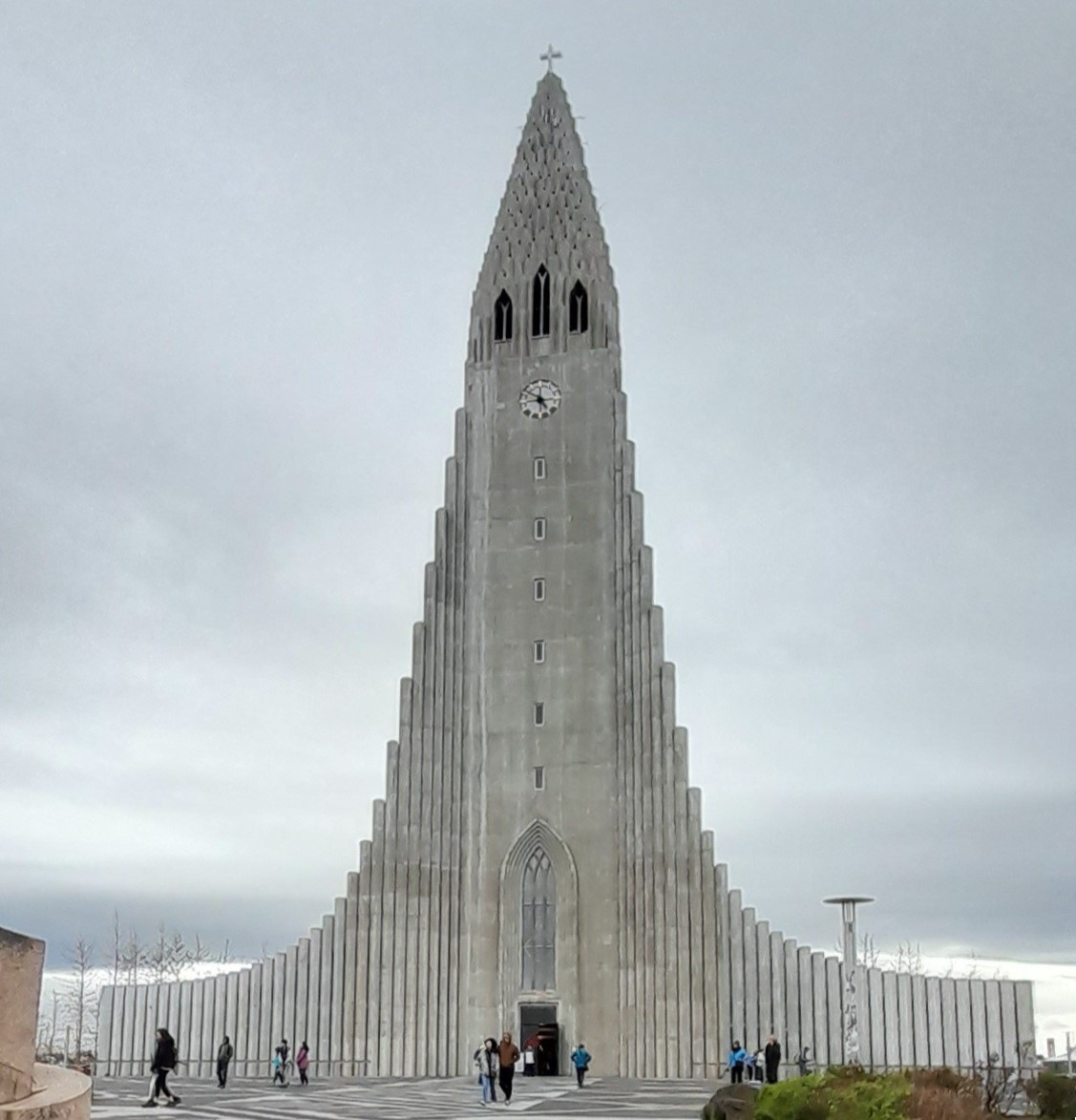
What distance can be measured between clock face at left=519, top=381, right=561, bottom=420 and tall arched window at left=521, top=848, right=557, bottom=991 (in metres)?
14.7

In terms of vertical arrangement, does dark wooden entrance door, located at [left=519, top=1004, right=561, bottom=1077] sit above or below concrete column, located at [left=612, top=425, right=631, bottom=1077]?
below

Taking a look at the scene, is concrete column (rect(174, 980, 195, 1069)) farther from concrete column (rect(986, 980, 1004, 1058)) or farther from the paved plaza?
concrete column (rect(986, 980, 1004, 1058))

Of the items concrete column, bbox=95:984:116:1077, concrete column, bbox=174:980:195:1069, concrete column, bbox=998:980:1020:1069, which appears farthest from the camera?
concrete column, bbox=95:984:116:1077

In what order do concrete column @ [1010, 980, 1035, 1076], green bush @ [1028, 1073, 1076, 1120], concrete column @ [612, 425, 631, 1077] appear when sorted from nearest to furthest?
green bush @ [1028, 1073, 1076, 1120] → concrete column @ [1010, 980, 1035, 1076] → concrete column @ [612, 425, 631, 1077]

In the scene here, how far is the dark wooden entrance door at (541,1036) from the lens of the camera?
42.8m

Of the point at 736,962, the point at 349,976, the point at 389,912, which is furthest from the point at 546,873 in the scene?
the point at 349,976

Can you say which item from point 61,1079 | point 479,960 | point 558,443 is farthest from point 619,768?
point 61,1079

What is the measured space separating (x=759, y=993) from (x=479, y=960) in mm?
8492

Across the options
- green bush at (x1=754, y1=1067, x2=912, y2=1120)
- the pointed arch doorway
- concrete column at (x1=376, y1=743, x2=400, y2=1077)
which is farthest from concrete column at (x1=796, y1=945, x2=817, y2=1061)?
green bush at (x1=754, y1=1067, x2=912, y2=1120)

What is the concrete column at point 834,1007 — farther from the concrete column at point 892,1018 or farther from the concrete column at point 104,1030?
the concrete column at point 104,1030

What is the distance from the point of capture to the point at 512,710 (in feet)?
151

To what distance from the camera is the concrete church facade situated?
4231 centimetres

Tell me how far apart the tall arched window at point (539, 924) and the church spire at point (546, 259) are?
1774 centimetres

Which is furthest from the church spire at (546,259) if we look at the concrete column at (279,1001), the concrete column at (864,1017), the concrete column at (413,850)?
the concrete column at (864,1017)
